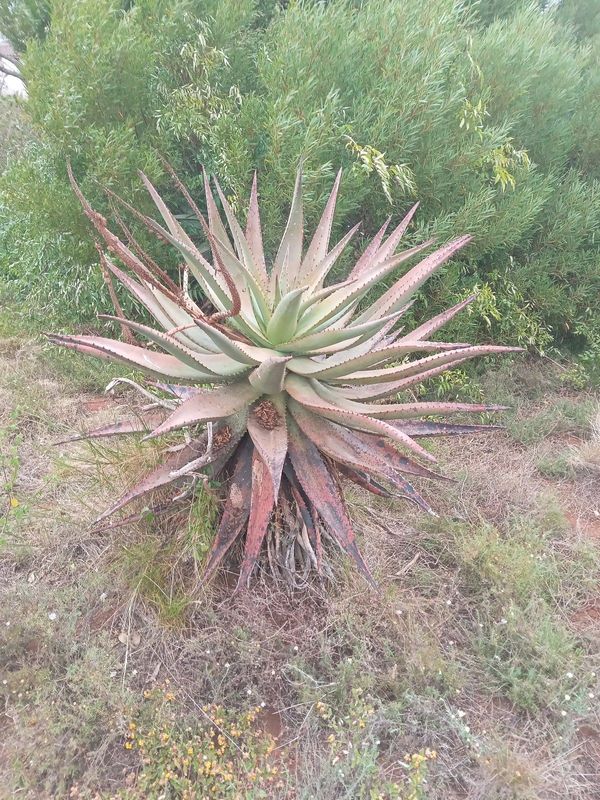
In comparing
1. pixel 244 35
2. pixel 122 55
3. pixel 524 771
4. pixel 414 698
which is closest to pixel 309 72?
pixel 244 35

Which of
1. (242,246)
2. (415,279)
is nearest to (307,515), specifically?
(415,279)

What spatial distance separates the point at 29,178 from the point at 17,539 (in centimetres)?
278

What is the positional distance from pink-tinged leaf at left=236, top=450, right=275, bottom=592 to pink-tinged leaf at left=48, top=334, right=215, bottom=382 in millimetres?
400

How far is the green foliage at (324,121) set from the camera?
3.47 m

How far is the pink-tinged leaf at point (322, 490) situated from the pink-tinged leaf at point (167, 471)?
0.37m

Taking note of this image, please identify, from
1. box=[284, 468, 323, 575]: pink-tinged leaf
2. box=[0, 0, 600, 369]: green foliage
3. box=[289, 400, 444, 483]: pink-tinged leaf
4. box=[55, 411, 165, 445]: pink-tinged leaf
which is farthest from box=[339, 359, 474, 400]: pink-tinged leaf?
box=[0, 0, 600, 369]: green foliage

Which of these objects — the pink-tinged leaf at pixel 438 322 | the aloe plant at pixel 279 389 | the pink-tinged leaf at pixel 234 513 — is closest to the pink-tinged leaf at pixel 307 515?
the aloe plant at pixel 279 389

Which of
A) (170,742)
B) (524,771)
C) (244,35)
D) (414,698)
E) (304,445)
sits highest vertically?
(244,35)

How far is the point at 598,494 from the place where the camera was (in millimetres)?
3076

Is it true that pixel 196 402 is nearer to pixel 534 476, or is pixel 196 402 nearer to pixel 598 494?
pixel 534 476

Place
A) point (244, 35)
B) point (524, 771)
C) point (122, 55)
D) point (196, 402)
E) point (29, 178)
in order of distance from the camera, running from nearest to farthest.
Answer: point (524, 771), point (196, 402), point (122, 55), point (29, 178), point (244, 35)

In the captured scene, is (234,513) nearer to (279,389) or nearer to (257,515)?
(257,515)

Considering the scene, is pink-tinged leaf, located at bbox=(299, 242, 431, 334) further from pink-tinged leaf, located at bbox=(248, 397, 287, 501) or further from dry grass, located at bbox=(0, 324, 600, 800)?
dry grass, located at bbox=(0, 324, 600, 800)

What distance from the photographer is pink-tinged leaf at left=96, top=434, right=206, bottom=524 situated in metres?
1.92
